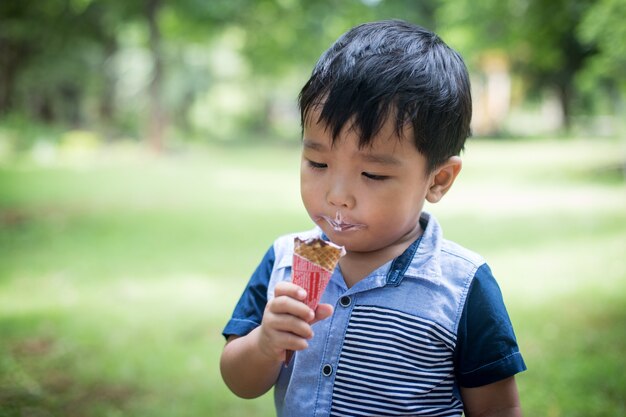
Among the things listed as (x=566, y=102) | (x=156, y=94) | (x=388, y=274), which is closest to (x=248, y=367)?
Answer: (x=388, y=274)

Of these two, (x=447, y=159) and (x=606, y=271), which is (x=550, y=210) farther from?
(x=447, y=159)

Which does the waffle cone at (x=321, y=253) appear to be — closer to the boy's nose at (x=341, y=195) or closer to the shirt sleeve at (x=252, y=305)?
the boy's nose at (x=341, y=195)

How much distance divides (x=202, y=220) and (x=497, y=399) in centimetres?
865

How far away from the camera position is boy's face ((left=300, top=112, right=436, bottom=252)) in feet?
5.35

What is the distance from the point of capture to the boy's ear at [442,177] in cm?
182

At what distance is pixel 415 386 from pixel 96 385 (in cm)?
302

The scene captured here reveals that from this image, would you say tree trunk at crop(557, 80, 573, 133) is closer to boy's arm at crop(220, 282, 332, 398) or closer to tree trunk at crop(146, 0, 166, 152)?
tree trunk at crop(146, 0, 166, 152)

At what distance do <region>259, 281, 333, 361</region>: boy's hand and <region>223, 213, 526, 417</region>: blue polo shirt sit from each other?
0.22 metres

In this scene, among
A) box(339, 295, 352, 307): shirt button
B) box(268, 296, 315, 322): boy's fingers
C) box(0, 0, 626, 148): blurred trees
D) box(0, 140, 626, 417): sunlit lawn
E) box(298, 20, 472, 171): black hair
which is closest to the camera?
box(268, 296, 315, 322): boy's fingers

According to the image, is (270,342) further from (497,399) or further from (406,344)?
(497,399)

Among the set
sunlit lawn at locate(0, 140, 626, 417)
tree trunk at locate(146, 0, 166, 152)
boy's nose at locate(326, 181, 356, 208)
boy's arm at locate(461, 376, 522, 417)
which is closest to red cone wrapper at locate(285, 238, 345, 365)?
boy's nose at locate(326, 181, 356, 208)

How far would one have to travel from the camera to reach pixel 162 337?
16.8 feet

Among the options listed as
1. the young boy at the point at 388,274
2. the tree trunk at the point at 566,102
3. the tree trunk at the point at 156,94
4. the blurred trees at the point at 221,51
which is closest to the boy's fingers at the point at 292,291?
the young boy at the point at 388,274

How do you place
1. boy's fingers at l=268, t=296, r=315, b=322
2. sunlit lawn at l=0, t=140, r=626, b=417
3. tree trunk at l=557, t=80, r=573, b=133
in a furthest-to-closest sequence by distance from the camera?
tree trunk at l=557, t=80, r=573, b=133
sunlit lawn at l=0, t=140, r=626, b=417
boy's fingers at l=268, t=296, r=315, b=322
